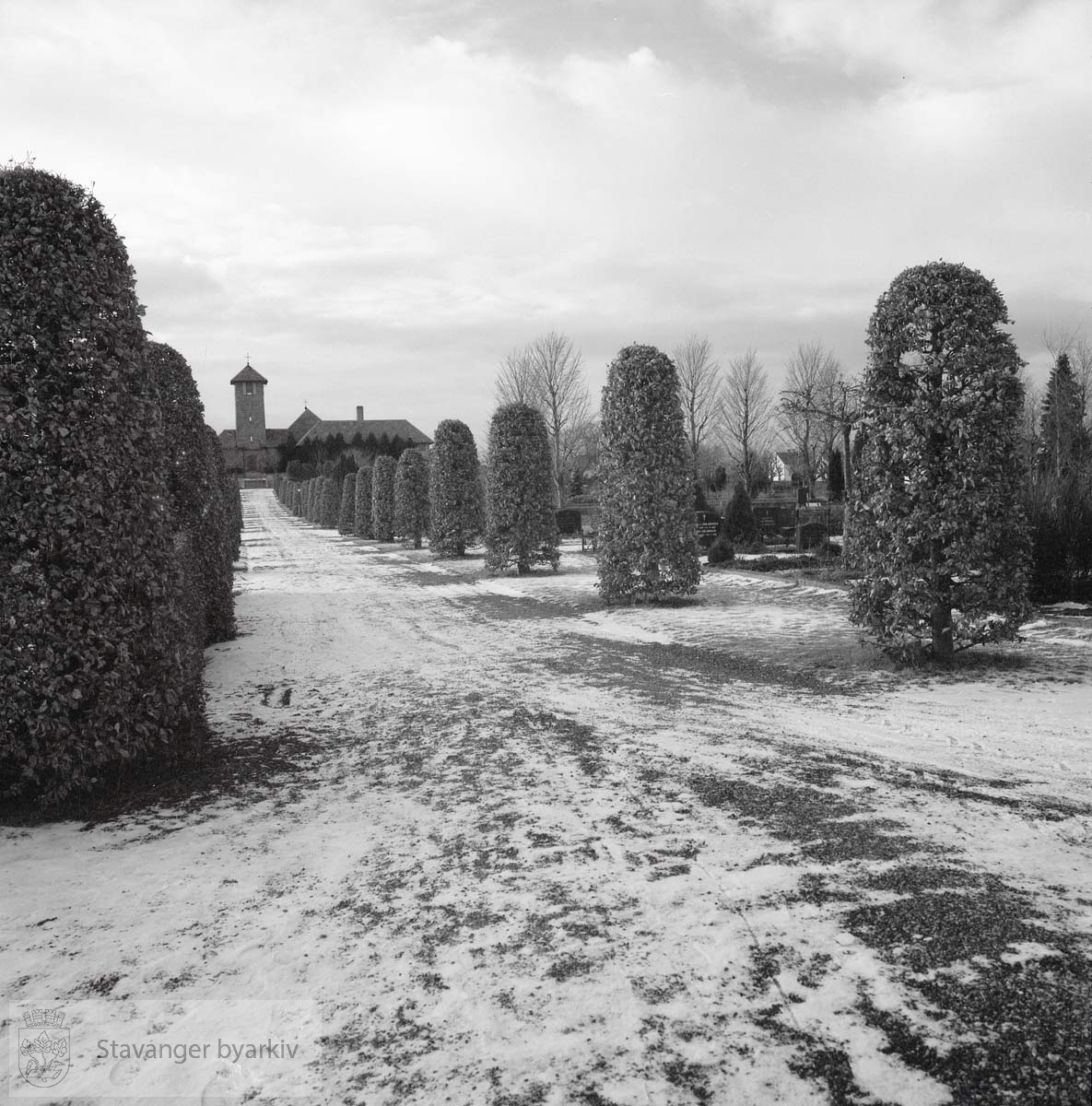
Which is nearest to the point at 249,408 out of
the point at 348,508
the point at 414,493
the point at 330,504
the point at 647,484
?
the point at 330,504

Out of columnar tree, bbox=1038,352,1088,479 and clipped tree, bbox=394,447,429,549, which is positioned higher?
columnar tree, bbox=1038,352,1088,479

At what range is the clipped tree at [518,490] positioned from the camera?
56.5 feet

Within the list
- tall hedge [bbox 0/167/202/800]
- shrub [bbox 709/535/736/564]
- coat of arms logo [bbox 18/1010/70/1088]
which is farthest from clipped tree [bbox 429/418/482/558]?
coat of arms logo [bbox 18/1010/70/1088]

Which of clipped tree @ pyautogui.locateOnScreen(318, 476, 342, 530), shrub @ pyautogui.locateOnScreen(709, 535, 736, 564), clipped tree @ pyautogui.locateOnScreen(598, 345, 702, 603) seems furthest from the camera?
clipped tree @ pyautogui.locateOnScreen(318, 476, 342, 530)

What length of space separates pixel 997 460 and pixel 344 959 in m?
6.50

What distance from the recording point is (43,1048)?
2.48 meters

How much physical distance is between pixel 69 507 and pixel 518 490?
43.3 ft

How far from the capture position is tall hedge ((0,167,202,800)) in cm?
414

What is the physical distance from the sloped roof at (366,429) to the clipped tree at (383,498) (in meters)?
58.9

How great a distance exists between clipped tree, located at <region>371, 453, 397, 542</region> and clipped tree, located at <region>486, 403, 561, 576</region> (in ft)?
44.3

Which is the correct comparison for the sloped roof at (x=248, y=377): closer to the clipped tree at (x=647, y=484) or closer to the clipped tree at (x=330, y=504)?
the clipped tree at (x=330, y=504)

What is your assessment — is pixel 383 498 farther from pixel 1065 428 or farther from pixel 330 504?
pixel 1065 428

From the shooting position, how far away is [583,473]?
43312 millimetres

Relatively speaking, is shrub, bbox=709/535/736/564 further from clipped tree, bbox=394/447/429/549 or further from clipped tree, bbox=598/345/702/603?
clipped tree, bbox=394/447/429/549
